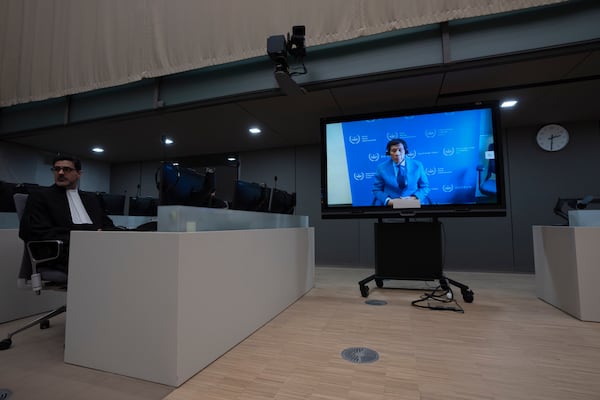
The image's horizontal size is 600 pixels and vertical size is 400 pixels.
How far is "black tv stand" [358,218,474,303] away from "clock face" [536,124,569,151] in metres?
2.91

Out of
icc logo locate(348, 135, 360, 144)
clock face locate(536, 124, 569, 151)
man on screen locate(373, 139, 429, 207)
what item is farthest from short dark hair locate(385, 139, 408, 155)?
clock face locate(536, 124, 569, 151)

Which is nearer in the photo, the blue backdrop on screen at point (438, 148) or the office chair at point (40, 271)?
the office chair at point (40, 271)

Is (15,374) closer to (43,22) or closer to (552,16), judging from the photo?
(552,16)

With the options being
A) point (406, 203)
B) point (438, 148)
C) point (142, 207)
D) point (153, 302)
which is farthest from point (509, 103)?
point (142, 207)

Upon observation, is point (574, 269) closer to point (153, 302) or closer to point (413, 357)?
point (413, 357)

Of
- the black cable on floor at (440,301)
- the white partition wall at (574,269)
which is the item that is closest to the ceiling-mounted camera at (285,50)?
the black cable on floor at (440,301)

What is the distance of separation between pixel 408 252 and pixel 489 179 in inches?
41.8

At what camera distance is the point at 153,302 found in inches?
49.4

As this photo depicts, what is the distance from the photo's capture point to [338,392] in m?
1.17

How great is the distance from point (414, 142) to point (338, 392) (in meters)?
2.29

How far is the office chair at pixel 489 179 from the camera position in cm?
247

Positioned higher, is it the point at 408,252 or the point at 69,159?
the point at 69,159

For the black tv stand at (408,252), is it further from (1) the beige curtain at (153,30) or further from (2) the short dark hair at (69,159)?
(2) the short dark hair at (69,159)

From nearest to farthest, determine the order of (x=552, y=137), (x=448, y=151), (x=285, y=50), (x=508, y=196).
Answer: (x=285, y=50), (x=448, y=151), (x=552, y=137), (x=508, y=196)
